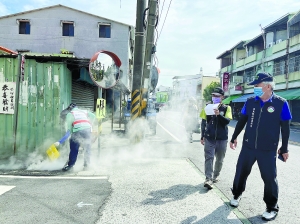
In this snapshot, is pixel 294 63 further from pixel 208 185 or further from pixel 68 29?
pixel 68 29

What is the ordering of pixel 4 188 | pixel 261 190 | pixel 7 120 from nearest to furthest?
pixel 4 188 → pixel 261 190 → pixel 7 120

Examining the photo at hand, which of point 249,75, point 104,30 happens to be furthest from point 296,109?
point 104,30

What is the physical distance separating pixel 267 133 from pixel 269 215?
3.65ft

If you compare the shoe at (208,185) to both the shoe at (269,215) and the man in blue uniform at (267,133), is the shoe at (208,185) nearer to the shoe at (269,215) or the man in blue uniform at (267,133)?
the man in blue uniform at (267,133)

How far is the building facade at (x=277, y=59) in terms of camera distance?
71.5 ft

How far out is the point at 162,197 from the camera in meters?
4.01

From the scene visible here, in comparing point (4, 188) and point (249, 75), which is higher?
point (249, 75)

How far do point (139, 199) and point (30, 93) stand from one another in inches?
174

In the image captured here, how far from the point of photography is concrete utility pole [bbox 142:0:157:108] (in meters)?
7.53

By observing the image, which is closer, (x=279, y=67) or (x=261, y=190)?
(x=261, y=190)

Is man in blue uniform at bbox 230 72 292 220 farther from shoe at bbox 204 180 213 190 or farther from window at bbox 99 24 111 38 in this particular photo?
window at bbox 99 24 111 38

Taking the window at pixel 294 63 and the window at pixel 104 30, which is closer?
the window at pixel 294 63

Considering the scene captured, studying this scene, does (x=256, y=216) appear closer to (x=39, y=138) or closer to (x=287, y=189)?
(x=287, y=189)

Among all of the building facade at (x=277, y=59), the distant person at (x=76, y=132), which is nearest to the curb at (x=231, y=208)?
the distant person at (x=76, y=132)
